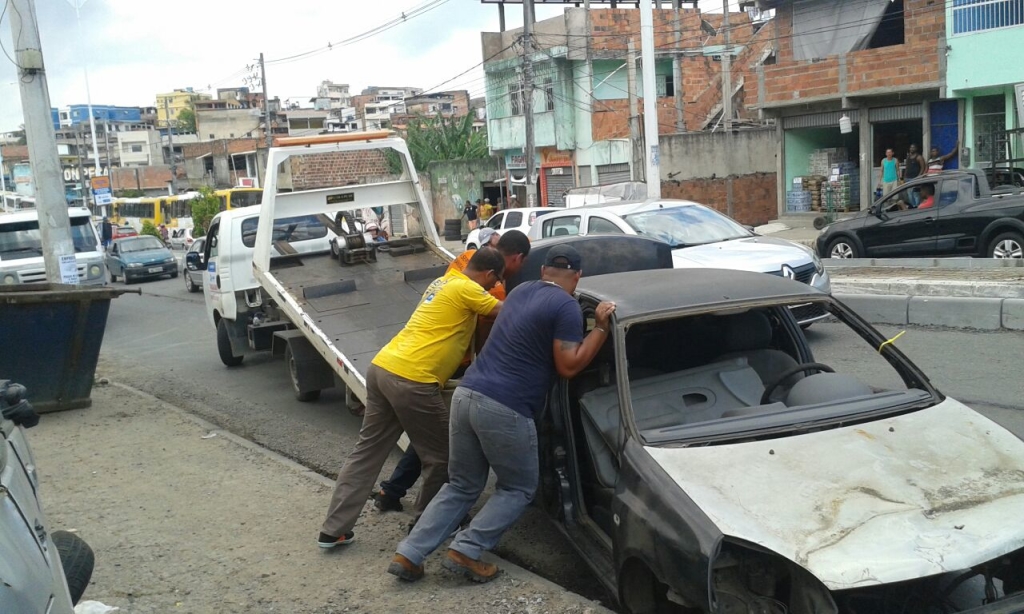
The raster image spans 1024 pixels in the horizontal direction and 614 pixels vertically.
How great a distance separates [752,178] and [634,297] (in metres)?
26.6

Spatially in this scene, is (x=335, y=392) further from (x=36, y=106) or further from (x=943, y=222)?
(x=943, y=222)

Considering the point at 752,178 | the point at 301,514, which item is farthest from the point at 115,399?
the point at 752,178

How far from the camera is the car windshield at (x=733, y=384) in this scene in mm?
4035

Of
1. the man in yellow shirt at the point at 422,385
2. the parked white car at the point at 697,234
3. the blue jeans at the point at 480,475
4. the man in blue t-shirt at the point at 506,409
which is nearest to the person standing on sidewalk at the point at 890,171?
the parked white car at the point at 697,234

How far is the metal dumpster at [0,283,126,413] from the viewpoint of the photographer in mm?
8586

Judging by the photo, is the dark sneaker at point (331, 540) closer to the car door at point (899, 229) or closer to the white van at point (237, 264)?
the white van at point (237, 264)

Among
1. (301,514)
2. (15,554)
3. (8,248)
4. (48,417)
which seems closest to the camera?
(15,554)

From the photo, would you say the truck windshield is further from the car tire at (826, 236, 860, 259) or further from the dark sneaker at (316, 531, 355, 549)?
the dark sneaker at (316, 531, 355, 549)

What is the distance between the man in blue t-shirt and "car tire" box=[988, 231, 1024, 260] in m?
10.9

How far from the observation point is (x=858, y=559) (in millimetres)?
3094

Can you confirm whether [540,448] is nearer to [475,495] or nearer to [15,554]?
[475,495]

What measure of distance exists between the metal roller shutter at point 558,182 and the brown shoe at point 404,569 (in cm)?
3481

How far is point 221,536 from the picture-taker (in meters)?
5.59

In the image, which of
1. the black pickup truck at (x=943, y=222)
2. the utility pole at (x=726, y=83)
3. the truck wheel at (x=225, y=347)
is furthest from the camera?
the utility pole at (x=726, y=83)
